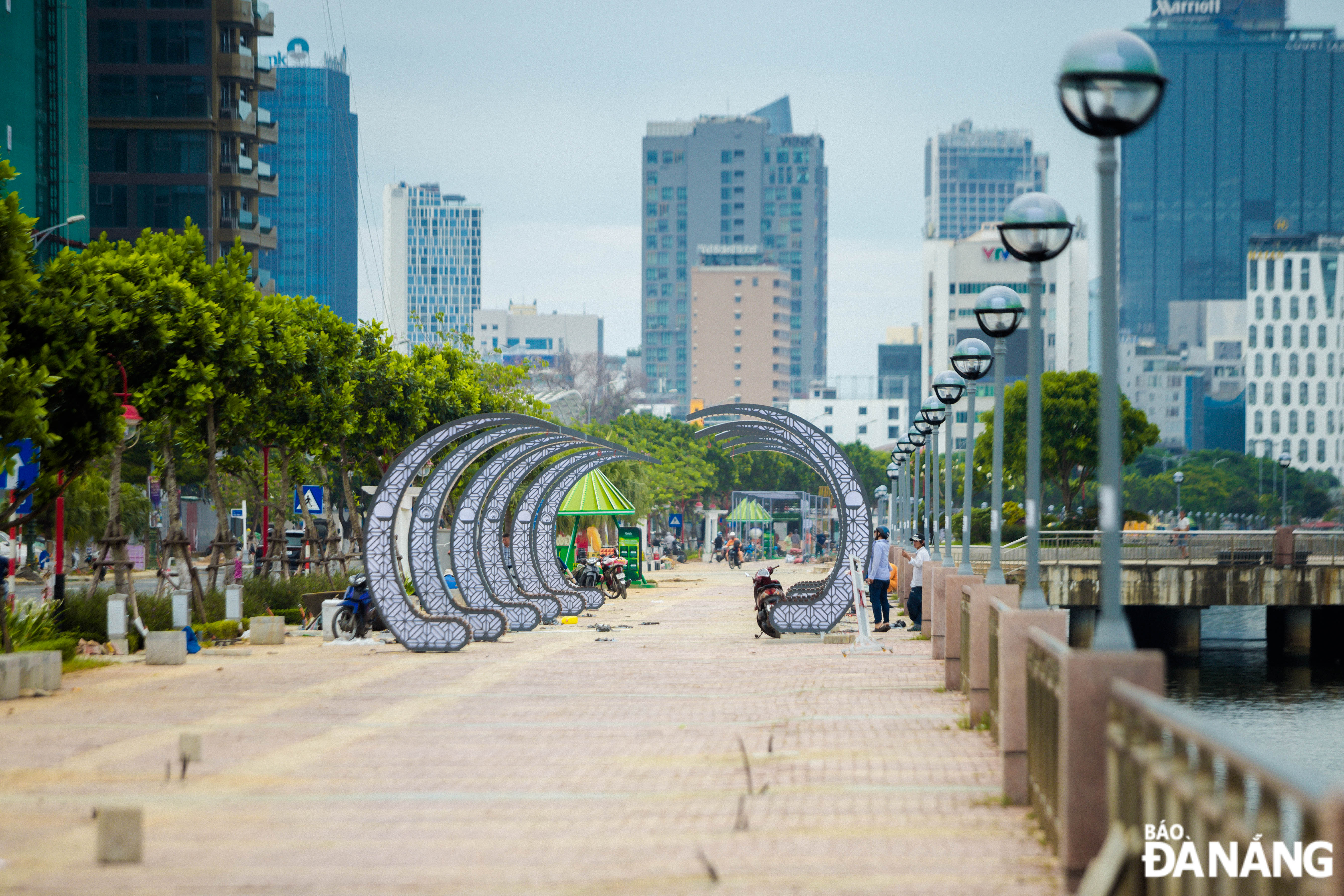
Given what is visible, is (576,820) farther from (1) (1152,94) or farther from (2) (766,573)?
(2) (766,573)

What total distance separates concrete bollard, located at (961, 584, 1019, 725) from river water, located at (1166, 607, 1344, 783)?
254 inches

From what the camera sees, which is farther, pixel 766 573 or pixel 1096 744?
pixel 766 573

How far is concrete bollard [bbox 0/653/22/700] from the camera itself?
46.3 ft

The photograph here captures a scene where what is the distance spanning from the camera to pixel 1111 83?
688 centimetres

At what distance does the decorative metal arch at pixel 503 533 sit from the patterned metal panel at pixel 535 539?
18cm

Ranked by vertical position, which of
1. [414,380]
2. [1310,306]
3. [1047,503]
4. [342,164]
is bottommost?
[1047,503]

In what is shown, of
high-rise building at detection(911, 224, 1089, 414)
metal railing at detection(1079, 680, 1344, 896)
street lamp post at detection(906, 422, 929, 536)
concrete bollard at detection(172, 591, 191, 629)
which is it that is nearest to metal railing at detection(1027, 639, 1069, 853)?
metal railing at detection(1079, 680, 1344, 896)

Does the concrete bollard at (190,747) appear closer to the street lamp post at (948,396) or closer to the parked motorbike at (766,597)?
the street lamp post at (948,396)

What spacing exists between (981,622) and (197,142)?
59.3 metres

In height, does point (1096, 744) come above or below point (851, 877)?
above

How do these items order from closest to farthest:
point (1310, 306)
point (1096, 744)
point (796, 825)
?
point (1096, 744) < point (796, 825) < point (1310, 306)

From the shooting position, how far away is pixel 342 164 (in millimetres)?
198625

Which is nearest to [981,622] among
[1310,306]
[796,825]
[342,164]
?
[796,825]

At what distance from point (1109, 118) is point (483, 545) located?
69.5 feet
